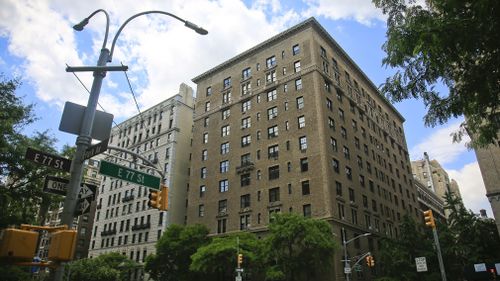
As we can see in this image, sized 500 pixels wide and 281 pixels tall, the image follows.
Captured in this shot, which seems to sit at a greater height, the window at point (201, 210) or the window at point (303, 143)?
the window at point (303, 143)

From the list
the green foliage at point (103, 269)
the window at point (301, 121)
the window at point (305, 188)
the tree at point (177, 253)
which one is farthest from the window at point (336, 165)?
the green foliage at point (103, 269)

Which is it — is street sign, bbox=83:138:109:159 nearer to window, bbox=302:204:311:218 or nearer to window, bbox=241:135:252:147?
window, bbox=302:204:311:218

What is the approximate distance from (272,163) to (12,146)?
111ft

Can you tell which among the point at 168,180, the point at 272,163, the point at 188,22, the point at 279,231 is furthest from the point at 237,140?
the point at 188,22

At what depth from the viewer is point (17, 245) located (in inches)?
237

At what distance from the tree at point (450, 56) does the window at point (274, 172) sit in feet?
131

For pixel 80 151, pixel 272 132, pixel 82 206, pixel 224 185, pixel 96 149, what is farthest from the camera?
pixel 224 185

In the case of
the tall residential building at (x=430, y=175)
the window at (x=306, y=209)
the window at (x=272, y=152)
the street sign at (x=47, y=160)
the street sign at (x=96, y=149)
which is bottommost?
the street sign at (x=47, y=160)

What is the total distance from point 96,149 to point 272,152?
45.3 meters

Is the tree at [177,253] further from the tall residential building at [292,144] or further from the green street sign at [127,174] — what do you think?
the green street sign at [127,174]

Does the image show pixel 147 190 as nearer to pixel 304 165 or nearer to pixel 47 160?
pixel 304 165

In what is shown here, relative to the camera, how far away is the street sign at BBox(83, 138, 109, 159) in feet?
29.5

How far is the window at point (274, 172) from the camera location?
5191 centimetres

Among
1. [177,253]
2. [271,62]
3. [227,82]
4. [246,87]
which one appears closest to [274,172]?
[177,253]
